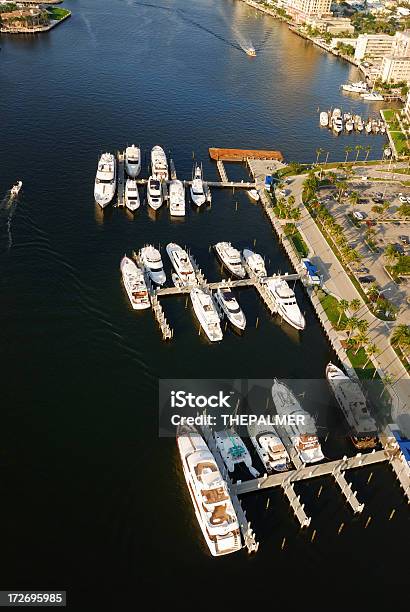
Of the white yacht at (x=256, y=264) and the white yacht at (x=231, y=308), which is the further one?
the white yacht at (x=256, y=264)

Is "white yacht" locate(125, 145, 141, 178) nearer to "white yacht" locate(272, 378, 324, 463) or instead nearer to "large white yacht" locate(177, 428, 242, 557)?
"white yacht" locate(272, 378, 324, 463)

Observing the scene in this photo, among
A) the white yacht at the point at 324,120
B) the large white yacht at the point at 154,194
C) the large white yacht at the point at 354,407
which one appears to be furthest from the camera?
the white yacht at the point at 324,120

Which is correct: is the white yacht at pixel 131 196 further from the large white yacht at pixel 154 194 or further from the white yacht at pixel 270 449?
the white yacht at pixel 270 449

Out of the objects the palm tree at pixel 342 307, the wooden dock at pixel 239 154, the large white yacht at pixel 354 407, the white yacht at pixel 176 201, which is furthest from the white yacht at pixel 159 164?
the large white yacht at pixel 354 407

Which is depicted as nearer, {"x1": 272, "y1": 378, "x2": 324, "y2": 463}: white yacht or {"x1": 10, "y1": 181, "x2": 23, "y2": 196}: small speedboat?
{"x1": 272, "y1": 378, "x2": 324, "y2": 463}: white yacht

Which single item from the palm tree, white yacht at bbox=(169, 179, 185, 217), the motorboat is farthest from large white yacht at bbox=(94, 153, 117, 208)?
the palm tree

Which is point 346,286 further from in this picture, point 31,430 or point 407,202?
point 31,430

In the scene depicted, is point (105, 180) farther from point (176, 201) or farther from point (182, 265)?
point (182, 265)
